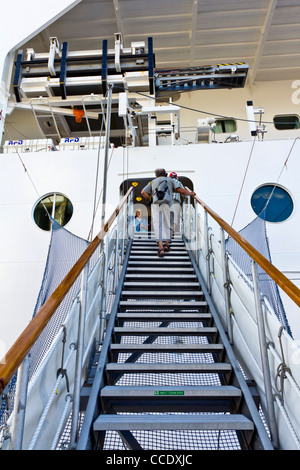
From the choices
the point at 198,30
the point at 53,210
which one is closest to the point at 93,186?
the point at 53,210

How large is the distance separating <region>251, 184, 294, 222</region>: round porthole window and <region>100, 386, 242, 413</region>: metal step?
10.2 ft

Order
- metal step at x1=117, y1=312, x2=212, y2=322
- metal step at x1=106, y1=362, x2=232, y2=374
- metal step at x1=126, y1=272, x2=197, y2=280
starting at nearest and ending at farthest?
metal step at x1=106, y1=362, x2=232, y2=374 → metal step at x1=117, y1=312, x2=212, y2=322 → metal step at x1=126, y1=272, x2=197, y2=280

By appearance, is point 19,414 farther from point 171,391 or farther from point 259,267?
point 259,267

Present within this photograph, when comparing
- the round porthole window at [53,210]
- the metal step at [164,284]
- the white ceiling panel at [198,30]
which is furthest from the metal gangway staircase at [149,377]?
the white ceiling panel at [198,30]

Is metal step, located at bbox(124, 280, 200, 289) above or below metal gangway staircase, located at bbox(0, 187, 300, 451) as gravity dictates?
above

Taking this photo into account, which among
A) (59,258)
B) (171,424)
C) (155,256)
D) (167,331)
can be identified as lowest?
(171,424)

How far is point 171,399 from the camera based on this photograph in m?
1.34

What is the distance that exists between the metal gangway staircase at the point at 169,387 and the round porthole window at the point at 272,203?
2255 millimetres

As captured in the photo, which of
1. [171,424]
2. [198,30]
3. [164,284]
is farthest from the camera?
[198,30]

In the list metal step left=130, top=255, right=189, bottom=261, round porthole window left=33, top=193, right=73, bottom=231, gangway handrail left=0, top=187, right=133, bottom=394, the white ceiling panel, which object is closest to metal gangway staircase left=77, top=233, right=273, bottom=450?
gangway handrail left=0, top=187, right=133, bottom=394

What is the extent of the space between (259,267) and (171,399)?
96 centimetres

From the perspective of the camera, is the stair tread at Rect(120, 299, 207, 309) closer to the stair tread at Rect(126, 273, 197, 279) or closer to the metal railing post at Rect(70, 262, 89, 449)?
the stair tread at Rect(126, 273, 197, 279)

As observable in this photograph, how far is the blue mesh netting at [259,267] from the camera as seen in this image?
5.70 ft

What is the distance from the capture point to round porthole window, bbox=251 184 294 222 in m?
4.09
